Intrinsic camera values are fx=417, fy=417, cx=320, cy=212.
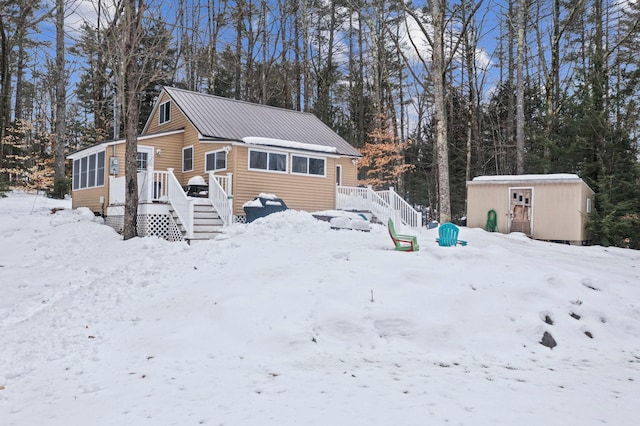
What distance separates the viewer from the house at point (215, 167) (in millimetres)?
12227

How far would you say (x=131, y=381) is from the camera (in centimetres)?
381

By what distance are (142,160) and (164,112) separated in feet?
11.5

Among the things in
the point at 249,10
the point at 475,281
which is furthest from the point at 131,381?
the point at 249,10

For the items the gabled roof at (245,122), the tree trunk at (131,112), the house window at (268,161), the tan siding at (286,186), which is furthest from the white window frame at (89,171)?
the house window at (268,161)

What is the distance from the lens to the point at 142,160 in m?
15.4

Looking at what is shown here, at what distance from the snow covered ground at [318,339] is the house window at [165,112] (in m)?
10.1

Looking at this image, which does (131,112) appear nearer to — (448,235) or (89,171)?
(89,171)

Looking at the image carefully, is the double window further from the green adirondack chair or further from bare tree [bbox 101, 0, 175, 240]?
the green adirondack chair

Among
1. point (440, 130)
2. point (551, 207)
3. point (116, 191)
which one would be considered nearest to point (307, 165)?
point (440, 130)

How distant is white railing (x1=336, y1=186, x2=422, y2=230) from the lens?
15.8 metres

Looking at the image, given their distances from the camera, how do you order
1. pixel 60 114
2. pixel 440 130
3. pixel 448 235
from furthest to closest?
pixel 60 114 → pixel 440 130 → pixel 448 235

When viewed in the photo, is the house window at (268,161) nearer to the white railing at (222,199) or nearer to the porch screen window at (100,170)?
the white railing at (222,199)

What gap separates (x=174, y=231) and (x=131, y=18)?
581 centimetres

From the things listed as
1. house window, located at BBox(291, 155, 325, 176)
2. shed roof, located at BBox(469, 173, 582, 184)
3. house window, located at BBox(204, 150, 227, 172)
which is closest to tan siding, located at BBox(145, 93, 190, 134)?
house window, located at BBox(204, 150, 227, 172)
